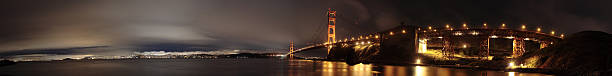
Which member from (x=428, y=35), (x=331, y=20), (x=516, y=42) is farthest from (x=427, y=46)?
(x=331, y=20)

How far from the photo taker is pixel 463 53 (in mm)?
57156

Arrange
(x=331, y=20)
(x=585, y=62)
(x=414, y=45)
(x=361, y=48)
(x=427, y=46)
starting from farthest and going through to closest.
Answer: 1. (x=331, y=20)
2. (x=361, y=48)
3. (x=427, y=46)
4. (x=414, y=45)
5. (x=585, y=62)

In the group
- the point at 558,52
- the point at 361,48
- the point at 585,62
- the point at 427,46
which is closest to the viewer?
the point at 585,62

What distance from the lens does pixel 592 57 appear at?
2773 cm

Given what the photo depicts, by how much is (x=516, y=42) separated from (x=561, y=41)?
19631 millimetres

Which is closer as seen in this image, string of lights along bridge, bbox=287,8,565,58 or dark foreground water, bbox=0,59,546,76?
dark foreground water, bbox=0,59,546,76

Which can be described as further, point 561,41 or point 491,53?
point 491,53

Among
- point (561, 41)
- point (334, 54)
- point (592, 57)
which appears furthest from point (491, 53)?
point (334, 54)

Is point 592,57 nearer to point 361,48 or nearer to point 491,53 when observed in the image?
point 491,53

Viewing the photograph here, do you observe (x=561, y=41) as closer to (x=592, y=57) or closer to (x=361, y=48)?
(x=592, y=57)

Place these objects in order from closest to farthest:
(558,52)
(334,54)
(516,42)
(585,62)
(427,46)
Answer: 1. (585,62)
2. (558,52)
3. (516,42)
4. (427,46)
5. (334,54)

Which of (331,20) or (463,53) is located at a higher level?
(331,20)

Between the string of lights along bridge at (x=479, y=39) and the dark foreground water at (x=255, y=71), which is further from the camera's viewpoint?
the string of lights along bridge at (x=479, y=39)

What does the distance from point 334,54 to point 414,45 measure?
118ft
